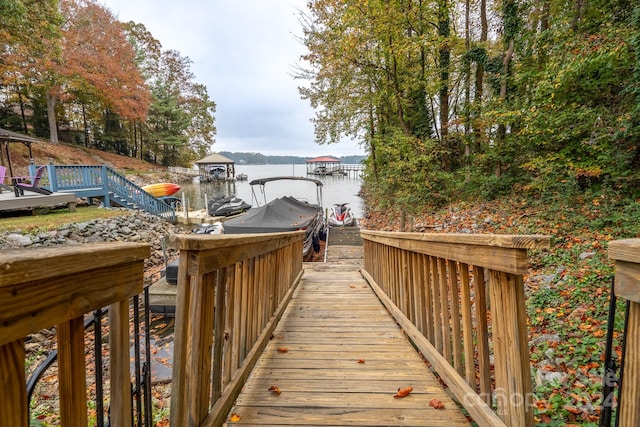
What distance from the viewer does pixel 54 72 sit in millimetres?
20953

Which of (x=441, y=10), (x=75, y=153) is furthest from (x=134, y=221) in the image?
(x=75, y=153)

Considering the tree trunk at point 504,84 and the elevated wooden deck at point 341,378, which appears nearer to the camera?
the elevated wooden deck at point 341,378

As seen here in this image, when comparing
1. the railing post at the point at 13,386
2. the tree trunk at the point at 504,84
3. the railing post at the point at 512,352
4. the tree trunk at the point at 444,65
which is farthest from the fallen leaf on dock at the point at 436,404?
the tree trunk at the point at 444,65

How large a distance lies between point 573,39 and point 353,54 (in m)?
6.64

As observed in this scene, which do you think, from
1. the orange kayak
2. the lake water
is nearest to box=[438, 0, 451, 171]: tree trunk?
the lake water

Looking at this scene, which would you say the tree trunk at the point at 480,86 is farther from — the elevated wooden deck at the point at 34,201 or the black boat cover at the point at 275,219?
the elevated wooden deck at the point at 34,201

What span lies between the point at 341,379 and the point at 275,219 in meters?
8.15

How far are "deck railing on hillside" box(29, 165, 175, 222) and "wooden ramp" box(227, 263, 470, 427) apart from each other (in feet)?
40.0

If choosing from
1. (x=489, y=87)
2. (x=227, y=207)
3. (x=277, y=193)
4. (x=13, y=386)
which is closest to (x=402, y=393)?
(x=13, y=386)

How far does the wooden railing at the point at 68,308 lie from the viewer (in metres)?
0.55

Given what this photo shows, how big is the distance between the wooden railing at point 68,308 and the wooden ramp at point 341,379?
3.49 feet

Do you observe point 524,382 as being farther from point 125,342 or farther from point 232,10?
point 232,10

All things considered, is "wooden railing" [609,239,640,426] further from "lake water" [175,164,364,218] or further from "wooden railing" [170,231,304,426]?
"lake water" [175,164,364,218]

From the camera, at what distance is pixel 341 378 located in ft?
6.88
